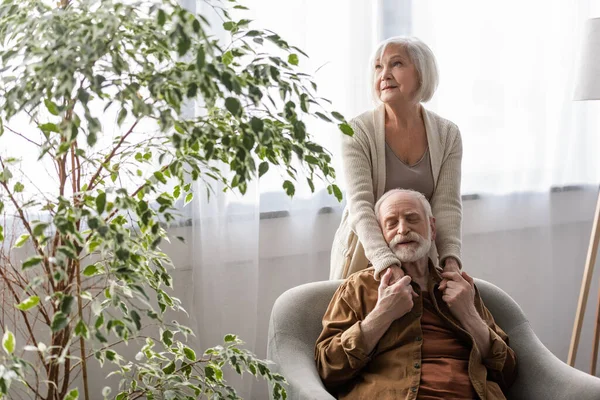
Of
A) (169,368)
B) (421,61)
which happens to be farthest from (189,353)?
(421,61)

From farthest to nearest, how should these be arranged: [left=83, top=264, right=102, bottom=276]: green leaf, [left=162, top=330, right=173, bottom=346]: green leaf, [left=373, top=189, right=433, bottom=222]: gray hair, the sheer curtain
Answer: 1. the sheer curtain
2. [left=373, top=189, right=433, bottom=222]: gray hair
3. [left=162, top=330, right=173, bottom=346]: green leaf
4. [left=83, top=264, right=102, bottom=276]: green leaf

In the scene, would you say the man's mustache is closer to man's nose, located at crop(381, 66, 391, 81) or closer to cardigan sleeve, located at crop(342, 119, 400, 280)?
cardigan sleeve, located at crop(342, 119, 400, 280)

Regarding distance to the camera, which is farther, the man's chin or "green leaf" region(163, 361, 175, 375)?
the man's chin

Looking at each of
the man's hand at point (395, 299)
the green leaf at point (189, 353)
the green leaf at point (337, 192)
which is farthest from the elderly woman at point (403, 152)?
the green leaf at point (189, 353)

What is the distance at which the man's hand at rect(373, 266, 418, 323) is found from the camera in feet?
6.77

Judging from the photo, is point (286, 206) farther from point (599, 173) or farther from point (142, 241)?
point (599, 173)

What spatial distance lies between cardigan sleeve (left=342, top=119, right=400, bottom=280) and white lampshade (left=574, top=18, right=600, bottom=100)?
107cm

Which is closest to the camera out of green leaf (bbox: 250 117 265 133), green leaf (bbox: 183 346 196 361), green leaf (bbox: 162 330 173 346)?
green leaf (bbox: 250 117 265 133)

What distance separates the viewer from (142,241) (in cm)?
164

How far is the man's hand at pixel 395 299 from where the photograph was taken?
2064mm

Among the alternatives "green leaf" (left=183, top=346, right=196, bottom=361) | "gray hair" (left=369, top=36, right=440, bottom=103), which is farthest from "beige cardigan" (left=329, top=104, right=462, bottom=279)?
"green leaf" (left=183, top=346, right=196, bottom=361)

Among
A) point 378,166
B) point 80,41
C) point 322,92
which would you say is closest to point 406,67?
point 378,166

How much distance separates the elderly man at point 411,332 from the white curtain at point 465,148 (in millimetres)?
656

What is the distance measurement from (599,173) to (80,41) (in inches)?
121
